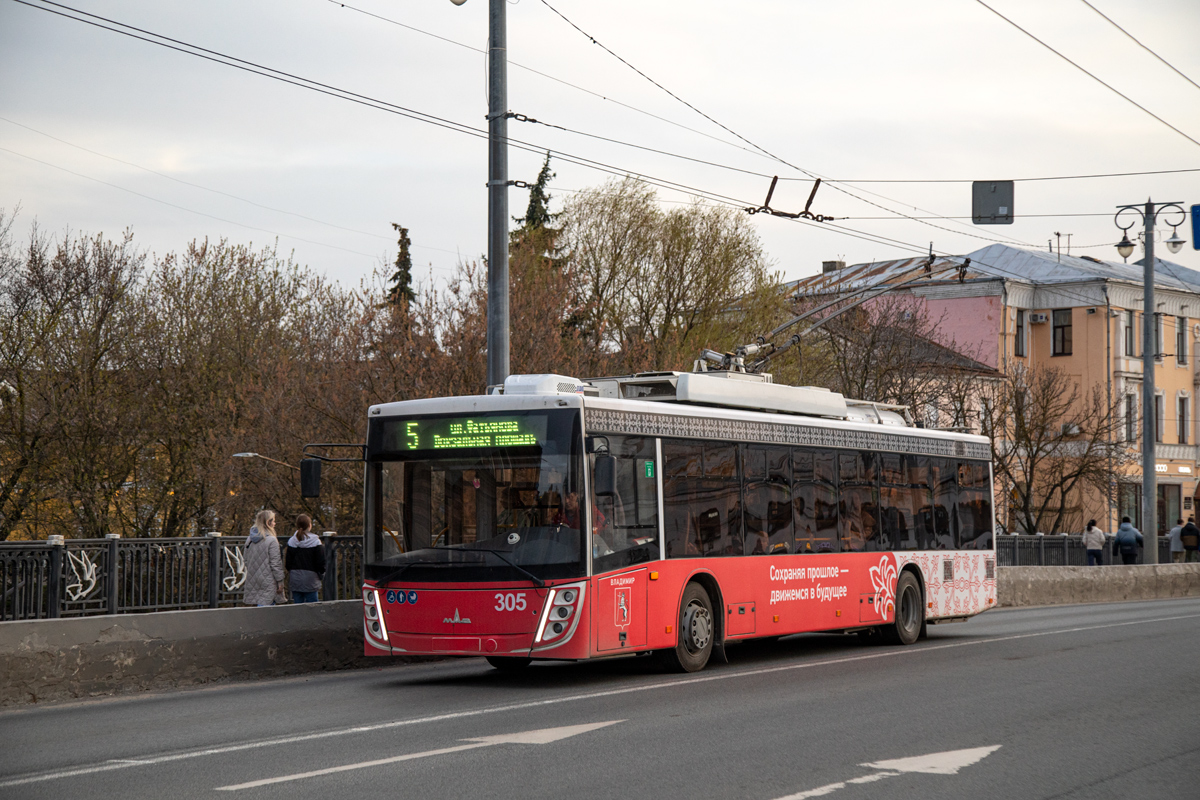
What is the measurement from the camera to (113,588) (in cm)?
1598

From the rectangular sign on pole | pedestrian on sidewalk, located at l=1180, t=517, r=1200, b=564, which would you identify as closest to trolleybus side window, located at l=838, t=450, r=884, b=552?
the rectangular sign on pole

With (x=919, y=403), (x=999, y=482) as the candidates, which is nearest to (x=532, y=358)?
(x=919, y=403)

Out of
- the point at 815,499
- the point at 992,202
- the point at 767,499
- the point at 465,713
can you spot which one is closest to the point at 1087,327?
the point at 992,202

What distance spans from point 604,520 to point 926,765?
17.0 feet

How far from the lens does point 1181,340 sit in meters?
67.2

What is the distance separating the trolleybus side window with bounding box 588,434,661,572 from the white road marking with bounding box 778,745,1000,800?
470 cm

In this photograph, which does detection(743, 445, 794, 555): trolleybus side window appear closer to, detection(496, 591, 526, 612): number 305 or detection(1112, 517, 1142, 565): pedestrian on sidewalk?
detection(496, 591, 526, 612): number 305

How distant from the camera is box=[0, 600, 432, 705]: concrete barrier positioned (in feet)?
40.2

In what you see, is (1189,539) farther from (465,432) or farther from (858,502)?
(465,432)

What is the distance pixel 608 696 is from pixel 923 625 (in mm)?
8203

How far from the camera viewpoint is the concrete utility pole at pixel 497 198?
663 inches

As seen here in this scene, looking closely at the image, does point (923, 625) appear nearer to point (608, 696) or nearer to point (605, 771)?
point (608, 696)

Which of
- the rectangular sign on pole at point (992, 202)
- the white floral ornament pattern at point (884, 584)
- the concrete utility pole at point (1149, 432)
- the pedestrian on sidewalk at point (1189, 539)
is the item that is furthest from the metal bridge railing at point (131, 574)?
the pedestrian on sidewalk at point (1189, 539)

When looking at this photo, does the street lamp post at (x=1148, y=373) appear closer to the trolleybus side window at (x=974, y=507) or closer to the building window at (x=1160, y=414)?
the trolleybus side window at (x=974, y=507)
